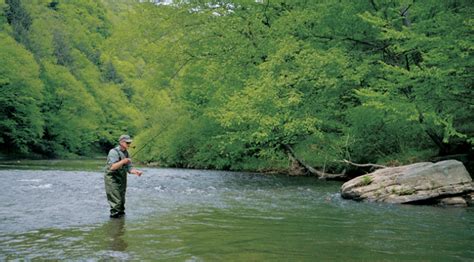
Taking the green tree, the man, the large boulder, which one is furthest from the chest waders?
the green tree

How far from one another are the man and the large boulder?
7378mm

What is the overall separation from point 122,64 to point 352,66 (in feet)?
254

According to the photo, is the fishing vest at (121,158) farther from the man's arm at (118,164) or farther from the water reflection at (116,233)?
the water reflection at (116,233)

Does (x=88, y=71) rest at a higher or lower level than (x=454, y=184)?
higher

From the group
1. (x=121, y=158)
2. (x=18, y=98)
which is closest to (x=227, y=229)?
(x=121, y=158)

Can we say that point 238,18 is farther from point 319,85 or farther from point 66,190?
point 66,190

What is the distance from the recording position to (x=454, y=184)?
14.0 metres

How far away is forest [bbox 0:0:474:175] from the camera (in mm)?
17203

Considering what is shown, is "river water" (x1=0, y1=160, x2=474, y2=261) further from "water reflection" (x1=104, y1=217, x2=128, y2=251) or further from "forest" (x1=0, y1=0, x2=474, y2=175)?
"forest" (x1=0, y1=0, x2=474, y2=175)

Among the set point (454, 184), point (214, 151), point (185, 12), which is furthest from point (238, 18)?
point (454, 184)

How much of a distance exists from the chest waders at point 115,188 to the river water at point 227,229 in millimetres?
319

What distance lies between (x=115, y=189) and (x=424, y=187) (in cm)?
877

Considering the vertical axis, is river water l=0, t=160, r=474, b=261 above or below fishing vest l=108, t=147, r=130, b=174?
below

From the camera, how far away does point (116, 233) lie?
878 cm
